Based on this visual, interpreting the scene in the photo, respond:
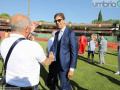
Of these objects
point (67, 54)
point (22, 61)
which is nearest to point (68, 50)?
point (67, 54)

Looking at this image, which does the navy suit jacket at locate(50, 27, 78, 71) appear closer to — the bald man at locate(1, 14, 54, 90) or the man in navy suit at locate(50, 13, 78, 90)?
the man in navy suit at locate(50, 13, 78, 90)

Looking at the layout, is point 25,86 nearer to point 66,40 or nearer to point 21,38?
point 21,38

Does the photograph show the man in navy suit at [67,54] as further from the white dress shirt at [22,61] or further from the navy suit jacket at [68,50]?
the white dress shirt at [22,61]

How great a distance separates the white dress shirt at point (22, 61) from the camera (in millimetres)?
1241

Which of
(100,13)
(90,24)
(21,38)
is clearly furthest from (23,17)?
(100,13)

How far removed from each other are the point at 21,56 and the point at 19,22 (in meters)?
0.43

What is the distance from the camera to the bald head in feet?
4.22

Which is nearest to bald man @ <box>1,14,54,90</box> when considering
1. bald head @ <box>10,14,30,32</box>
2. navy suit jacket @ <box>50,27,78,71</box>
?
bald head @ <box>10,14,30,32</box>

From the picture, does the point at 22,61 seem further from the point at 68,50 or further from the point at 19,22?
the point at 68,50

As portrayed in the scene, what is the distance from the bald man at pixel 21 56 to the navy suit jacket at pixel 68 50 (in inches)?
33.3

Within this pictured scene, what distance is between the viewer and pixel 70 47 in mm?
2162

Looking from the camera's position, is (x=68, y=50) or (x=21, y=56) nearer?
(x=21, y=56)

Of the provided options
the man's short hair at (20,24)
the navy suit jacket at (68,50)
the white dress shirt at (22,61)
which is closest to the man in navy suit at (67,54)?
the navy suit jacket at (68,50)

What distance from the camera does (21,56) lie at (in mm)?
1242
